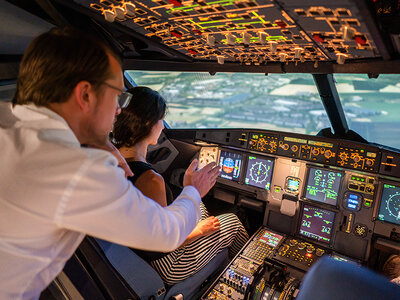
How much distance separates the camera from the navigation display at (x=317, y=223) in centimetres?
258

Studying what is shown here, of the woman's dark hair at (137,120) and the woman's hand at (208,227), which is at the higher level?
the woman's dark hair at (137,120)

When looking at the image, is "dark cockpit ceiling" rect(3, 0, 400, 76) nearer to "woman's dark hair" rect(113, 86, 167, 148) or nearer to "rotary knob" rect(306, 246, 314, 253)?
"woman's dark hair" rect(113, 86, 167, 148)

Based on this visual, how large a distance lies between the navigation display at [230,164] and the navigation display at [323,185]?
0.71 meters

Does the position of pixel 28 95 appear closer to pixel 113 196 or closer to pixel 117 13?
pixel 113 196

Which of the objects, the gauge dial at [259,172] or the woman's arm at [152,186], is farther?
the gauge dial at [259,172]

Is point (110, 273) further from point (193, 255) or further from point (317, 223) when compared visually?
point (317, 223)

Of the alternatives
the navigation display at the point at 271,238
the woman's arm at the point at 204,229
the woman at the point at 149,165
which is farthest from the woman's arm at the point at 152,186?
the navigation display at the point at 271,238

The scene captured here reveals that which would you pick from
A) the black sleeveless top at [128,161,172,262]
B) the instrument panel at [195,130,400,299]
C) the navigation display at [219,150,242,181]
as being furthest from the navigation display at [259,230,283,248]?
the black sleeveless top at [128,161,172,262]

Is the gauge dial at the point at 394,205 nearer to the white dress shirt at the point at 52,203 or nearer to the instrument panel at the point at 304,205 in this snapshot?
the instrument panel at the point at 304,205

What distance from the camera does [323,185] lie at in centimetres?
261

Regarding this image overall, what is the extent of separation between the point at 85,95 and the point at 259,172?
2.30 m

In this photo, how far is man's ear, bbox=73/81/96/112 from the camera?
0.86 m

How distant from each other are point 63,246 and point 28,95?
1.49 feet

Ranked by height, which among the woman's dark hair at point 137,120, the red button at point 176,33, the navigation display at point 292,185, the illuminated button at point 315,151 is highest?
the red button at point 176,33
